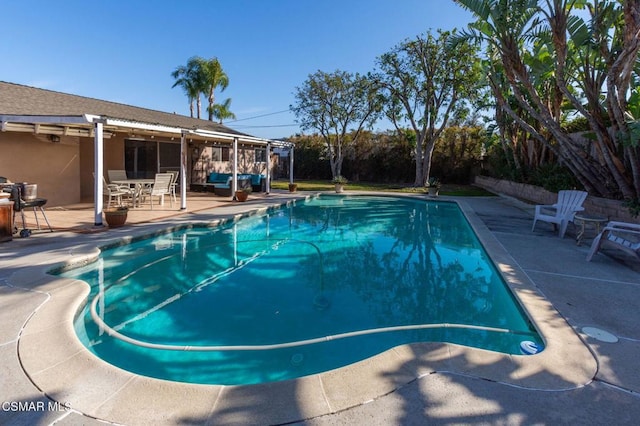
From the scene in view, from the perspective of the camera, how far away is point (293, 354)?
377 cm

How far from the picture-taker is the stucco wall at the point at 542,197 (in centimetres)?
902

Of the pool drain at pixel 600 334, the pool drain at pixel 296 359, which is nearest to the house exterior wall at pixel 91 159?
the pool drain at pixel 296 359

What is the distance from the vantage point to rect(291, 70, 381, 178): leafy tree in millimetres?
23922

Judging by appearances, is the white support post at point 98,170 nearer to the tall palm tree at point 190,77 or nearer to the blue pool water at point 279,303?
the blue pool water at point 279,303

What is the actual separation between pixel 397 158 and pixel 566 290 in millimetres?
23989

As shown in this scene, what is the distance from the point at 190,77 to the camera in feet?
100

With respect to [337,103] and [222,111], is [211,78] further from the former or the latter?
[337,103]

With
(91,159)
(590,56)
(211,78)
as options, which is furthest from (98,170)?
(211,78)

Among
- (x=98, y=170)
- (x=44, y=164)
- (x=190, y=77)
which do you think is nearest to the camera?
(x=98, y=170)

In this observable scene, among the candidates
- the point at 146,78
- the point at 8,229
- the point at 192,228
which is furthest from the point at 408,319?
the point at 146,78

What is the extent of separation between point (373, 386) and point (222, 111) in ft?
109

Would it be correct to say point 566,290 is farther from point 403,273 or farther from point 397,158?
point 397,158

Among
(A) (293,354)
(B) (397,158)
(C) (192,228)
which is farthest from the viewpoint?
(B) (397,158)

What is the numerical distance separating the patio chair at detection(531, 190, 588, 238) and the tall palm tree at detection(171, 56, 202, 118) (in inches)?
1127
